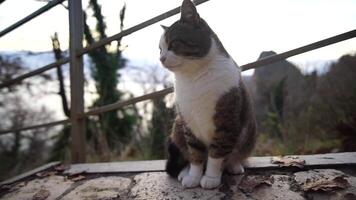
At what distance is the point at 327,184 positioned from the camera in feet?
3.72

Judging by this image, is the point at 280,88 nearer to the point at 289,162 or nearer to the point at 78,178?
the point at 289,162

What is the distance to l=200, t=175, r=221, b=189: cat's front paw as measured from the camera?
1247mm

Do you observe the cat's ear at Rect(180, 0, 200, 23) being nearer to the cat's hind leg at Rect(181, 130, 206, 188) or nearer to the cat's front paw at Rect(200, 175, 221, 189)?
the cat's hind leg at Rect(181, 130, 206, 188)

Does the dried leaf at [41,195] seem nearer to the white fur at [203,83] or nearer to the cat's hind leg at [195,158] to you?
the cat's hind leg at [195,158]

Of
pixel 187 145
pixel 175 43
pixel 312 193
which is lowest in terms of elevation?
pixel 312 193

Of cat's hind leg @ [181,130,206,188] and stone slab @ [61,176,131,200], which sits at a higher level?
cat's hind leg @ [181,130,206,188]

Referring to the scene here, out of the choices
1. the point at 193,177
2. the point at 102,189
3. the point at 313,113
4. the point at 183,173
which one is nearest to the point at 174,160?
the point at 183,173

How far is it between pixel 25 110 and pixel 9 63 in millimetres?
1474

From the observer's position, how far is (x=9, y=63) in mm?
4359

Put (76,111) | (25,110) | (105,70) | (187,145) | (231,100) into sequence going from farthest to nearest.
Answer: (25,110) → (105,70) → (76,111) → (187,145) → (231,100)

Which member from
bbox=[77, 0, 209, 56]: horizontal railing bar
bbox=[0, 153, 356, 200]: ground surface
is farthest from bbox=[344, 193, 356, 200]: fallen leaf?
bbox=[77, 0, 209, 56]: horizontal railing bar

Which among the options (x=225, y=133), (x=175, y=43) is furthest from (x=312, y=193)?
(x=175, y=43)

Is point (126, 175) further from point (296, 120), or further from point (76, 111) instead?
point (296, 120)

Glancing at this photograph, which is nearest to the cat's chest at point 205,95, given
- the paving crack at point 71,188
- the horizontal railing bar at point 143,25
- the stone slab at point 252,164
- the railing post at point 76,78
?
the stone slab at point 252,164
